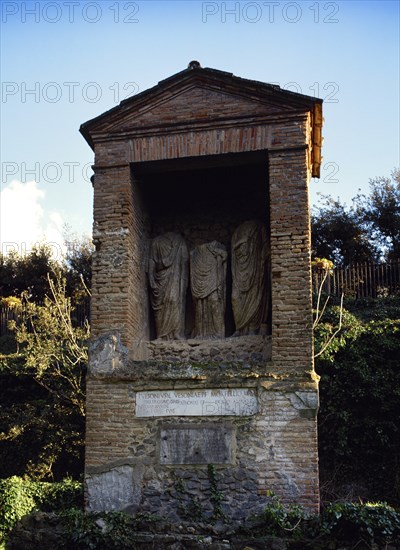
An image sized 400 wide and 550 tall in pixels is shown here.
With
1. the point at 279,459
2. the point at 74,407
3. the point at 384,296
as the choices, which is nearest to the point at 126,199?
the point at 279,459

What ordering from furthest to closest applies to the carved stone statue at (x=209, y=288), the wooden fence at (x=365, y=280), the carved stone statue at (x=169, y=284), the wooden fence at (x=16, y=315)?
the wooden fence at (x=16, y=315)
the wooden fence at (x=365, y=280)
the carved stone statue at (x=169, y=284)
the carved stone statue at (x=209, y=288)

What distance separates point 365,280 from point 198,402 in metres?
10.3

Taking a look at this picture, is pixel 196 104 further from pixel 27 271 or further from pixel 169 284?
pixel 27 271

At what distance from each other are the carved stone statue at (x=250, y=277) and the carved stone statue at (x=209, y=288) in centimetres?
22

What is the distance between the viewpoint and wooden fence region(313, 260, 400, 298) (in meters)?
18.6

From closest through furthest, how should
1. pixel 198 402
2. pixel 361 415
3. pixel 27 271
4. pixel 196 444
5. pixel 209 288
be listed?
pixel 196 444, pixel 198 402, pixel 209 288, pixel 361 415, pixel 27 271

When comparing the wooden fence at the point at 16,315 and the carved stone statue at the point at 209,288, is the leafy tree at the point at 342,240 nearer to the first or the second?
the wooden fence at the point at 16,315

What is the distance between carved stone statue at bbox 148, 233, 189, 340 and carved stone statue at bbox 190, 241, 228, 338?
0.18m

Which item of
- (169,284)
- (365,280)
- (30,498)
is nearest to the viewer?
(30,498)

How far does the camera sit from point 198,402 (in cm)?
995

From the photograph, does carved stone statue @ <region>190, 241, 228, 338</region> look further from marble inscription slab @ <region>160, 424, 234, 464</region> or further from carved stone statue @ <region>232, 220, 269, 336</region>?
marble inscription slab @ <region>160, 424, 234, 464</region>

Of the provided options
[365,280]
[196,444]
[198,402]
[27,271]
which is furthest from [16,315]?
[196,444]

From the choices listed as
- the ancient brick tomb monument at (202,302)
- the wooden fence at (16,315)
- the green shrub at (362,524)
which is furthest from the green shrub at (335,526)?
the wooden fence at (16,315)

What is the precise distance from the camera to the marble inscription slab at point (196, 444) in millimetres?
9672
